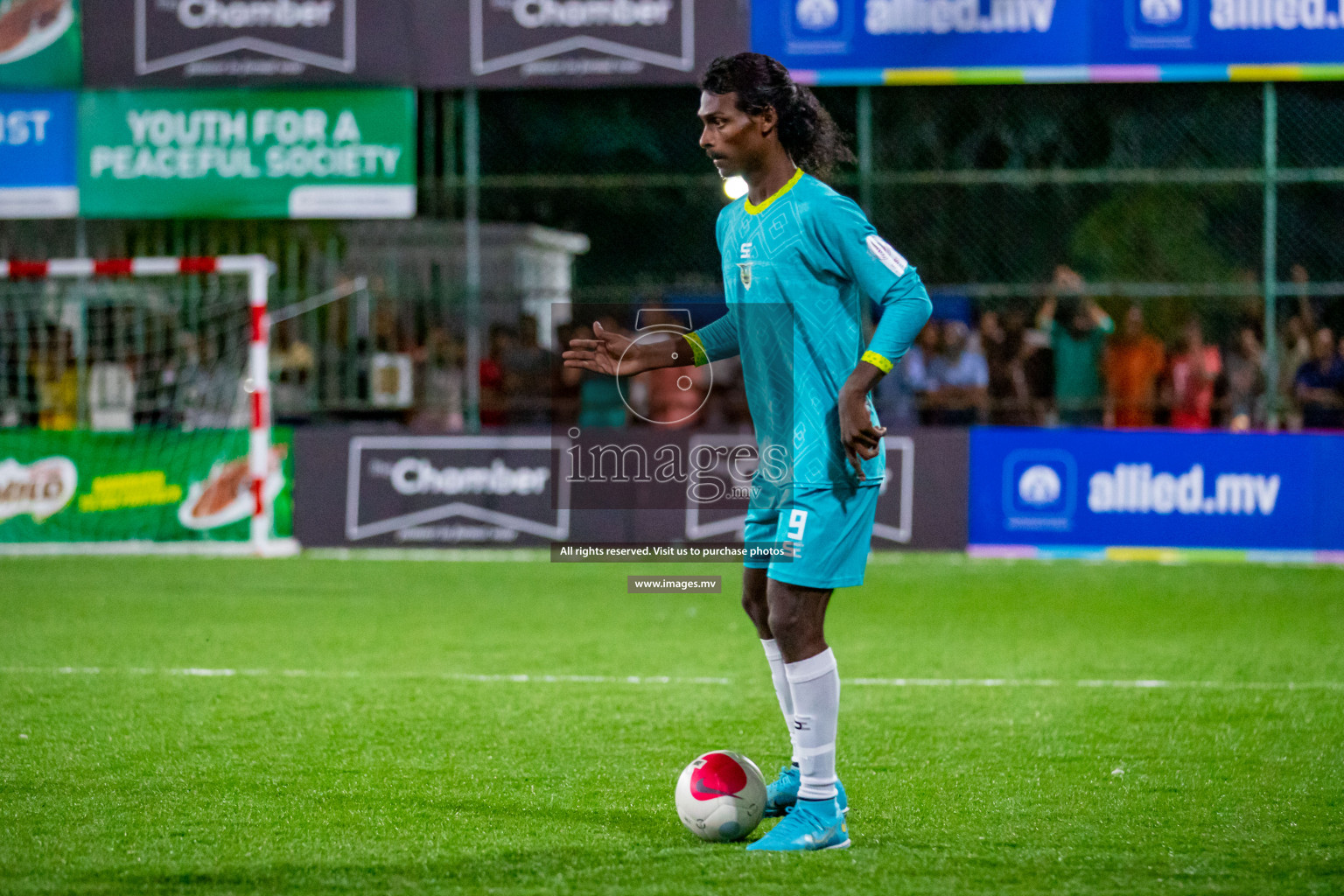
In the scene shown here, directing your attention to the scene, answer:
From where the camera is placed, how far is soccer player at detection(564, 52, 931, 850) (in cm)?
431

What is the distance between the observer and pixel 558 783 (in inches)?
209

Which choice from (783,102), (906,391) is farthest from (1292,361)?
(783,102)

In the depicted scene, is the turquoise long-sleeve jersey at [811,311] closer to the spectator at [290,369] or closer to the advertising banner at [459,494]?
the advertising banner at [459,494]

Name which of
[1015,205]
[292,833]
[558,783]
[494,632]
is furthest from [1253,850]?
[1015,205]

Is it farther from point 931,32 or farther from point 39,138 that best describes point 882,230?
point 39,138

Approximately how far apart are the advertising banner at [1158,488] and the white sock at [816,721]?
9125 mm

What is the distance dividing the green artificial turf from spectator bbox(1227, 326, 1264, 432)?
335 centimetres

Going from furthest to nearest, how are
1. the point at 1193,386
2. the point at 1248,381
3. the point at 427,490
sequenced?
the point at 1248,381, the point at 1193,386, the point at 427,490

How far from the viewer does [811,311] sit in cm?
443

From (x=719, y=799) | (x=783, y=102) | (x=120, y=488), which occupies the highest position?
(x=783, y=102)

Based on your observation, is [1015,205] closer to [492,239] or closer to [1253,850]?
[492,239]

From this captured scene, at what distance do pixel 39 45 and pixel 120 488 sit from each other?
4156mm

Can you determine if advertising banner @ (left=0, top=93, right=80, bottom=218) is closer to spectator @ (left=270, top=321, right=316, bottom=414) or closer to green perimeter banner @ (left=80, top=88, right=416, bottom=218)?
green perimeter banner @ (left=80, top=88, right=416, bottom=218)

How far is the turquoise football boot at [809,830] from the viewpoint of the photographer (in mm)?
4352
